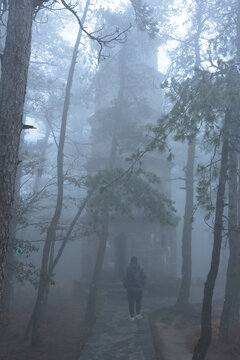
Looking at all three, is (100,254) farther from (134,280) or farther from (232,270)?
(232,270)

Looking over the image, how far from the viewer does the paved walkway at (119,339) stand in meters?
8.09

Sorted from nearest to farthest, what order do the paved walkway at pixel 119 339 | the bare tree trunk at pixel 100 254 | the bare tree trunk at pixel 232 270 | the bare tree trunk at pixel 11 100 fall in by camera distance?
the bare tree trunk at pixel 11 100, the paved walkway at pixel 119 339, the bare tree trunk at pixel 232 270, the bare tree trunk at pixel 100 254

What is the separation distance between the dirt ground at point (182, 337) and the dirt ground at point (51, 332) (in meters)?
2.48

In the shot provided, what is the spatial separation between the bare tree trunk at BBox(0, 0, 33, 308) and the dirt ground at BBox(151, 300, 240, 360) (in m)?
5.80

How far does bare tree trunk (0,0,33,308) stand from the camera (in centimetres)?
444

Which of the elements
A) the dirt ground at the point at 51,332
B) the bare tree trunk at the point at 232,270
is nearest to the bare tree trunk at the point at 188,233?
the bare tree trunk at the point at 232,270

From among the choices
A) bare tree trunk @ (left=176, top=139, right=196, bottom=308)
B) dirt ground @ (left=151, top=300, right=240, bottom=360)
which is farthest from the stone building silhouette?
dirt ground @ (left=151, top=300, right=240, bottom=360)

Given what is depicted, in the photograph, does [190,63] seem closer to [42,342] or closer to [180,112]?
[180,112]

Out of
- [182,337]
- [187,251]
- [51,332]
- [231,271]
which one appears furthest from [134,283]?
[187,251]

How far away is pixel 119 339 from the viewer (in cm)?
941

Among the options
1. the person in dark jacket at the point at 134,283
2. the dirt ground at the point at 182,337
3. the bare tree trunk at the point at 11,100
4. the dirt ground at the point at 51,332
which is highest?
the bare tree trunk at the point at 11,100

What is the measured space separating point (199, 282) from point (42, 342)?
56.0 feet

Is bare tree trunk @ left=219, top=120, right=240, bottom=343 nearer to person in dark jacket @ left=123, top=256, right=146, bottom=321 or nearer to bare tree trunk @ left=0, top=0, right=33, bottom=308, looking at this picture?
person in dark jacket @ left=123, top=256, right=146, bottom=321

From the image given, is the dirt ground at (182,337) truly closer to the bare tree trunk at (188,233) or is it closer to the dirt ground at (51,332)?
the bare tree trunk at (188,233)
